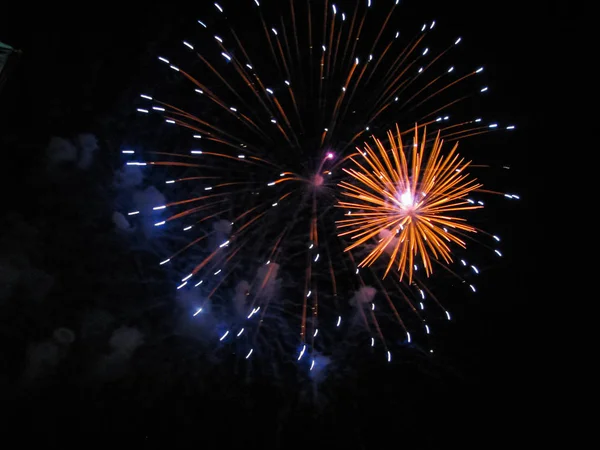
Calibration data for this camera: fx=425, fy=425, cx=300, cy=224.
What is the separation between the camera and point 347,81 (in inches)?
399

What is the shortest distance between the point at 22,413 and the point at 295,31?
17500 millimetres

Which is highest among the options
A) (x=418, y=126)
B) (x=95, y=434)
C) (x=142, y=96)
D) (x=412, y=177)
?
(x=142, y=96)

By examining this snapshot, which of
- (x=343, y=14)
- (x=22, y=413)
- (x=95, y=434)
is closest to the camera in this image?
(x=343, y=14)

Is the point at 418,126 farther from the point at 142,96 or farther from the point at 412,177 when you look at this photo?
the point at 142,96

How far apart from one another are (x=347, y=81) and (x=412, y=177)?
9.14ft

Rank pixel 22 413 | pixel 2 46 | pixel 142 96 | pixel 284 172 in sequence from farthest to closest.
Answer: pixel 22 413 < pixel 142 96 < pixel 284 172 < pixel 2 46

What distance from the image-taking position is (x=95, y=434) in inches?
703

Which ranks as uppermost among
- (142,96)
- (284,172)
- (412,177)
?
(142,96)

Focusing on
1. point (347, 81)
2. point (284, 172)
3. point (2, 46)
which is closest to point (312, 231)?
point (284, 172)

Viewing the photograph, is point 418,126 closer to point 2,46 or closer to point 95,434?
point 2,46

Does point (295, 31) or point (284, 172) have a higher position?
point (295, 31)

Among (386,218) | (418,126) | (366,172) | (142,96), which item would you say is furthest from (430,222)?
(142,96)

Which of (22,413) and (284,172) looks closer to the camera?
(284,172)

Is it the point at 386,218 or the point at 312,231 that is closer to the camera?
the point at 386,218
